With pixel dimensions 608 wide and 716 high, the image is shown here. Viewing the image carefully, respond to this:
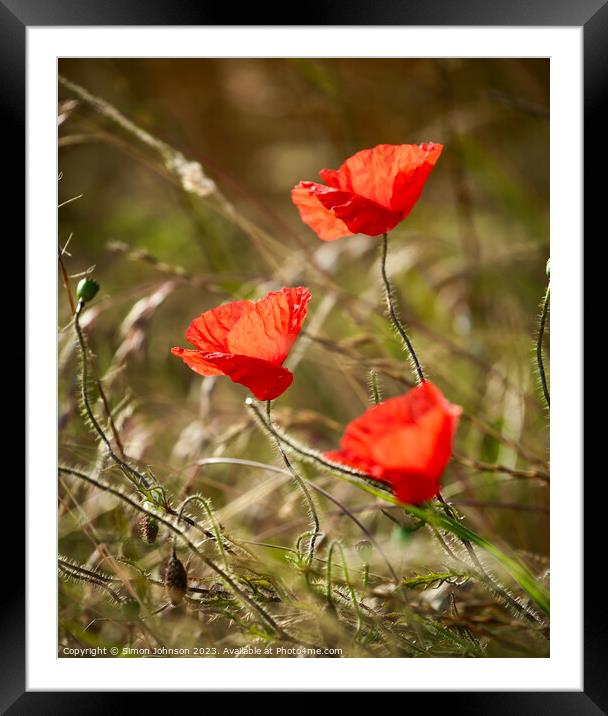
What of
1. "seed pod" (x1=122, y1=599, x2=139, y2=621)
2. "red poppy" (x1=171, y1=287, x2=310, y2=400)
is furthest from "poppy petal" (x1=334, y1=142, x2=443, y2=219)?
"seed pod" (x1=122, y1=599, x2=139, y2=621)

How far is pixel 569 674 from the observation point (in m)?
0.80

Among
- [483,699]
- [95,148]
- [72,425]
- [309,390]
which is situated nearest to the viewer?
[483,699]

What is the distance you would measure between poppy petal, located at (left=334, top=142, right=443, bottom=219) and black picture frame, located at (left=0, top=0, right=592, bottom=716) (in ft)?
0.52

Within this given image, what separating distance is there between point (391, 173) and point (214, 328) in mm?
233

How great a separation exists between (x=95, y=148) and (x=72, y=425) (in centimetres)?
106

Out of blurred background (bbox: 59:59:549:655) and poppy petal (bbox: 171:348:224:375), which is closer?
poppy petal (bbox: 171:348:224:375)

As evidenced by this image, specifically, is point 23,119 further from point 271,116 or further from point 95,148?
point 271,116

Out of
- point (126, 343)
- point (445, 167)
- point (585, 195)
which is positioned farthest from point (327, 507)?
point (445, 167)

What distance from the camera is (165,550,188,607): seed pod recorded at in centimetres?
78

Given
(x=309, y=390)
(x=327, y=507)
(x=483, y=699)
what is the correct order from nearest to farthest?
1. (x=483, y=699)
2. (x=327, y=507)
3. (x=309, y=390)

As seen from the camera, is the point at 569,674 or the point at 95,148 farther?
the point at 95,148

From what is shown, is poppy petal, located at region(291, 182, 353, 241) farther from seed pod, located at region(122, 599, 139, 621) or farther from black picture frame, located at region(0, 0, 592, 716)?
seed pod, located at region(122, 599, 139, 621)

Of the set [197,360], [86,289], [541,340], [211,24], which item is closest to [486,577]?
[541,340]

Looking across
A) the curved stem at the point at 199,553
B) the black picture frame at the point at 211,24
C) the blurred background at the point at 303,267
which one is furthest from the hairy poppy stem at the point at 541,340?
the curved stem at the point at 199,553
